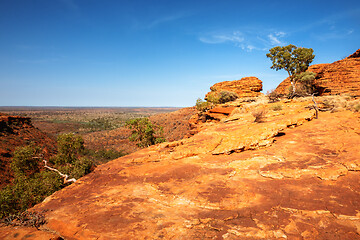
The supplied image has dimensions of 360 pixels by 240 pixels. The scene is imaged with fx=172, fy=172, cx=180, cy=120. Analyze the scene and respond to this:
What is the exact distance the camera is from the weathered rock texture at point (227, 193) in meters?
4.15

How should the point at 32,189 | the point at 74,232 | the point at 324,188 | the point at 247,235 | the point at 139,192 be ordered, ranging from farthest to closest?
the point at 32,189, the point at 139,192, the point at 324,188, the point at 74,232, the point at 247,235

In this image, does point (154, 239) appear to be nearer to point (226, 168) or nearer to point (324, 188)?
point (226, 168)

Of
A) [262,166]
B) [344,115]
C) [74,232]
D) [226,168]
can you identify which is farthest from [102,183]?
[344,115]

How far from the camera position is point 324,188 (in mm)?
5434

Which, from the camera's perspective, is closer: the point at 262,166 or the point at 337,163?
the point at 337,163

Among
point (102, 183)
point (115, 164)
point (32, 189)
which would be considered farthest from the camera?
point (32, 189)

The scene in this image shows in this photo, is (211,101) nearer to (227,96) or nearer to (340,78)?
(227,96)

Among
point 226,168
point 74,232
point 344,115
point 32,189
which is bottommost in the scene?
point 32,189

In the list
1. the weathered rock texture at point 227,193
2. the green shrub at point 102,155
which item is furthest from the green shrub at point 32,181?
the green shrub at point 102,155

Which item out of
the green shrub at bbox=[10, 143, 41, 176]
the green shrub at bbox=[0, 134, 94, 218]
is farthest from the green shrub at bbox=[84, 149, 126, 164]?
the green shrub at bbox=[10, 143, 41, 176]

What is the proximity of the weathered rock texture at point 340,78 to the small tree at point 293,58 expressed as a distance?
325cm

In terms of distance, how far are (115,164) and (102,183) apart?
208 centimetres

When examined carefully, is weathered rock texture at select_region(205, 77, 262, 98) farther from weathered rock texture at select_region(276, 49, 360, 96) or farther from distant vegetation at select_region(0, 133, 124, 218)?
distant vegetation at select_region(0, 133, 124, 218)

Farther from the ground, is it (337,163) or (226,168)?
(337,163)
